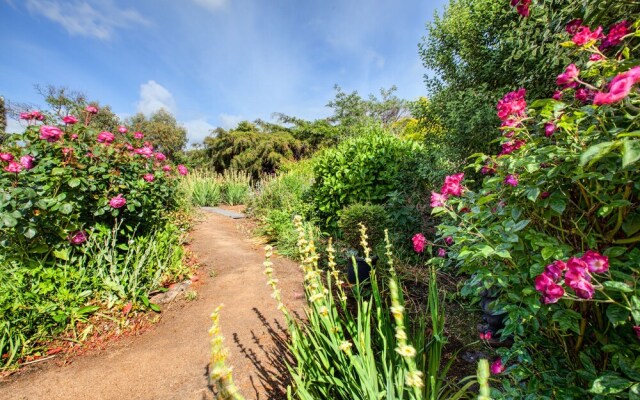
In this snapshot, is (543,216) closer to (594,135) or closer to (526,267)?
(526,267)

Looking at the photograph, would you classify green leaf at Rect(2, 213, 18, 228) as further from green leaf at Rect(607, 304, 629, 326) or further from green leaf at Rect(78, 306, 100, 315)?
green leaf at Rect(607, 304, 629, 326)

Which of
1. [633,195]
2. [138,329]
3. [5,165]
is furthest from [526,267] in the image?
[5,165]

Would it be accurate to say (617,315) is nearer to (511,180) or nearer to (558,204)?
(558,204)

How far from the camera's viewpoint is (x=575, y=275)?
86 centimetres

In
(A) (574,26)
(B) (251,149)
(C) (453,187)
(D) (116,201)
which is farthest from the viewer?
(B) (251,149)

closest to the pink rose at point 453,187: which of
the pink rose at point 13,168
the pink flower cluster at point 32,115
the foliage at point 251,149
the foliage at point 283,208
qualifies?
the foliage at point 283,208

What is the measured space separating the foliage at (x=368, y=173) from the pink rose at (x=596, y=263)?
122 inches

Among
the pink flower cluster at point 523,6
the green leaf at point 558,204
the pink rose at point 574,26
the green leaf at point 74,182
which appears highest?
the pink flower cluster at point 523,6

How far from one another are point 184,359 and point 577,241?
8.49 feet

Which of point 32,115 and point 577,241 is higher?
point 32,115

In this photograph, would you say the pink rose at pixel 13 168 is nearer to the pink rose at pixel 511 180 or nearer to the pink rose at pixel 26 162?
the pink rose at pixel 26 162

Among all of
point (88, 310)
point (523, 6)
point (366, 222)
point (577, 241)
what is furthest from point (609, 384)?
point (88, 310)

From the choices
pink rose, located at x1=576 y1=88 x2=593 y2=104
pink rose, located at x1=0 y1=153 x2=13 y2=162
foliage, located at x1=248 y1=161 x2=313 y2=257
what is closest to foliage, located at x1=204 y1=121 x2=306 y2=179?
foliage, located at x1=248 y1=161 x2=313 y2=257

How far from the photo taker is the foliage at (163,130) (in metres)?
17.8
